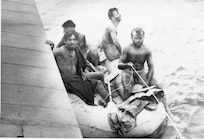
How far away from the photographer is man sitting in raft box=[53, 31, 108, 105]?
15.0 feet

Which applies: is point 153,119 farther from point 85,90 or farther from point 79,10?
point 79,10

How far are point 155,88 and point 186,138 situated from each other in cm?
82

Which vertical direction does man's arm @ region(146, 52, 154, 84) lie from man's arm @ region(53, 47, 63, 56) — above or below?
below

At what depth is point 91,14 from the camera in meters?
5.26

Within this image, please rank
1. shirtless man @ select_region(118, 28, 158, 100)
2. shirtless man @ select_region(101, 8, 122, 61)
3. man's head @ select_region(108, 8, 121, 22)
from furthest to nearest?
man's head @ select_region(108, 8, 121, 22) < shirtless man @ select_region(101, 8, 122, 61) < shirtless man @ select_region(118, 28, 158, 100)

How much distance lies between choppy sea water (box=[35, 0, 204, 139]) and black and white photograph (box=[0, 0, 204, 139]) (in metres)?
0.01

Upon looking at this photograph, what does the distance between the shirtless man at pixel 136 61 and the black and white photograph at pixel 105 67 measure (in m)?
0.01

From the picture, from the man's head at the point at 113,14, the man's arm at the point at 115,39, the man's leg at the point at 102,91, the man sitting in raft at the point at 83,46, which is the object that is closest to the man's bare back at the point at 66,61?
the man sitting in raft at the point at 83,46

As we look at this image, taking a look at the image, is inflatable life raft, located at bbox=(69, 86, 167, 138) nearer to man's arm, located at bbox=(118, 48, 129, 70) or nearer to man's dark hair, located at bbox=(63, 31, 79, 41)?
man's arm, located at bbox=(118, 48, 129, 70)

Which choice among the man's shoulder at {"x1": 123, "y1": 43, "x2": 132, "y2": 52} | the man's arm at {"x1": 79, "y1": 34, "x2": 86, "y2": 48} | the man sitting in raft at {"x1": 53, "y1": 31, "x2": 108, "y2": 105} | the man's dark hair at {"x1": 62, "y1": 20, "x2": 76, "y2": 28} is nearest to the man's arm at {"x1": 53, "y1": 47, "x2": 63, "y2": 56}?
the man sitting in raft at {"x1": 53, "y1": 31, "x2": 108, "y2": 105}

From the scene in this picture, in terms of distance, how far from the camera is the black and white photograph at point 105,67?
12.6ft

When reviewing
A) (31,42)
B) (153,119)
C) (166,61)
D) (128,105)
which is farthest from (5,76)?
(166,61)

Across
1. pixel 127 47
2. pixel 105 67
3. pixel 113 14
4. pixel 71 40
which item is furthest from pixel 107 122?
pixel 113 14

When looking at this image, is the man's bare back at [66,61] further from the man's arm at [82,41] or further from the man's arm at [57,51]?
the man's arm at [82,41]
